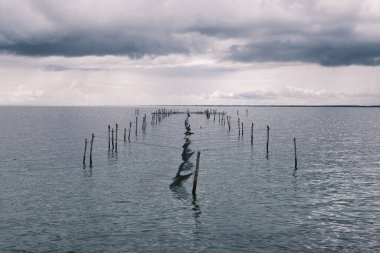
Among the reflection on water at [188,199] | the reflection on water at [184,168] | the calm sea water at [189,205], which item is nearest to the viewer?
the calm sea water at [189,205]

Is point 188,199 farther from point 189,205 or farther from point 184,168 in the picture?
point 184,168

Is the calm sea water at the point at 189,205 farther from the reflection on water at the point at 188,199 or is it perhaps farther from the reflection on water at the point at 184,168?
the reflection on water at the point at 184,168

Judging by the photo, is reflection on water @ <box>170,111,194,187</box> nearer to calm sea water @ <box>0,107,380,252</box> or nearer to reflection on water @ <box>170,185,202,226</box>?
calm sea water @ <box>0,107,380,252</box>

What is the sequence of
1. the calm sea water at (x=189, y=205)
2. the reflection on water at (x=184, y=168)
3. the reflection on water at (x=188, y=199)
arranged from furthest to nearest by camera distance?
the reflection on water at (x=184, y=168), the reflection on water at (x=188, y=199), the calm sea water at (x=189, y=205)

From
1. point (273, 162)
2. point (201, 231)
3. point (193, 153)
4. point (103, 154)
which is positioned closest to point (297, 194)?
point (201, 231)

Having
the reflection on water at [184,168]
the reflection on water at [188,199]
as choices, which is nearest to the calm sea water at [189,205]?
the reflection on water at [188,199]

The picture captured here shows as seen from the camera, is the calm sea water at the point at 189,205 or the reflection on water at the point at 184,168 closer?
the calm sea water at the point at 189,205

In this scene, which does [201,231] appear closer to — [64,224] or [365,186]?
[64,224]

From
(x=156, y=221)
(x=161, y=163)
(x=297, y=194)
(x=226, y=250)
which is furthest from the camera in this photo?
(x=161, y=163)

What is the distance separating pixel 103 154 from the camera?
52.3m

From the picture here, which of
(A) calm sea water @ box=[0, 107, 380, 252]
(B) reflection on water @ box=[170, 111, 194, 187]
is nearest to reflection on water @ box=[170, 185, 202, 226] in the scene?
(A) calm sea water @ box=[0, 107, 380, 252]

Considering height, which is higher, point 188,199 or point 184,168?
point 188,199

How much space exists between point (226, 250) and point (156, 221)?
5598 millimetres

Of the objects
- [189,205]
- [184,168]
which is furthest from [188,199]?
[184,168]
